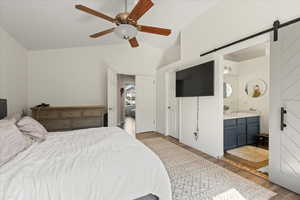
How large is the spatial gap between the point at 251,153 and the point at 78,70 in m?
4.83

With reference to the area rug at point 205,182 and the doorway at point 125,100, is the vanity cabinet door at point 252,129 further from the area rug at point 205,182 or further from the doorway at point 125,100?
the doorway at point 125,100

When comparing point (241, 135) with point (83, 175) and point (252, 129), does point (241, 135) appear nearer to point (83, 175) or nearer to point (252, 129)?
point (252, 129)

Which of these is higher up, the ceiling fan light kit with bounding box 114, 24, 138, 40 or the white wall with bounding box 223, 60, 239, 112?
the ceiling fan light kit with bounding box 114, 24, 138, 40

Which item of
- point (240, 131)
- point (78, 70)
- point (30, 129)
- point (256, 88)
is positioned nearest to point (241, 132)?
point (240, 131)

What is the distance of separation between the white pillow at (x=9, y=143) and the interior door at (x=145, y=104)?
330cm

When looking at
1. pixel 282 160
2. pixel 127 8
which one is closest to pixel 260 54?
pixel 282 160

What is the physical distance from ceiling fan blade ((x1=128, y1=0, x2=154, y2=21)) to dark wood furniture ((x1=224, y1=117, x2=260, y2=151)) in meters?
2.59

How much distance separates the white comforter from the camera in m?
0.87

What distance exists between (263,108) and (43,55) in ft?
19.6

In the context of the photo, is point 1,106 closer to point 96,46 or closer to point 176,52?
point 96,46

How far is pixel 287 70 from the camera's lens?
1710mm

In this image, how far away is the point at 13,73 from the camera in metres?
2.83

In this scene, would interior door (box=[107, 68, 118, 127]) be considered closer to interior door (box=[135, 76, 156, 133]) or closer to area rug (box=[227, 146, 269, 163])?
interior door (box=[135, 76, 156, 133])

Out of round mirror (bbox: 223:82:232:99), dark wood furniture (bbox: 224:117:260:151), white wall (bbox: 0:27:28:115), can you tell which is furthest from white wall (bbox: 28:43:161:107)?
dark wood furniture (bbox: 224:117:260:151)
